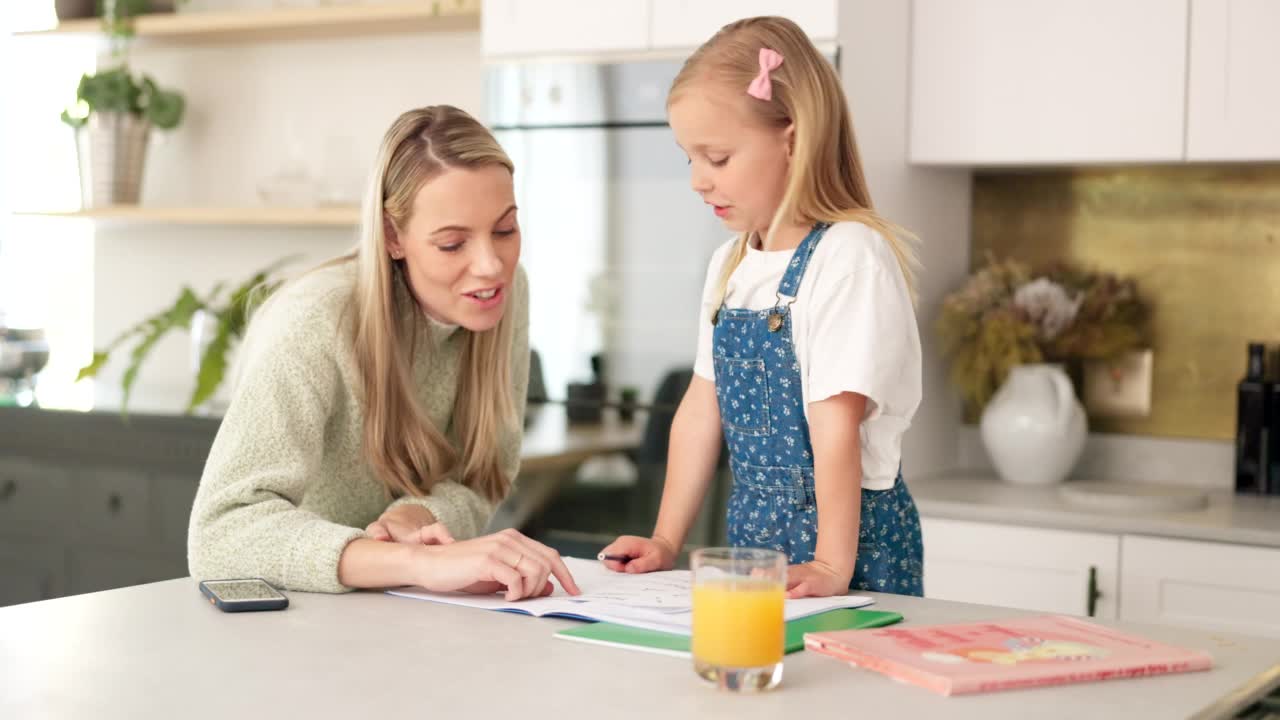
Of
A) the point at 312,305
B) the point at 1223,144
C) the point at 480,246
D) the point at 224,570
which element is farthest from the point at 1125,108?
the point at 224,570

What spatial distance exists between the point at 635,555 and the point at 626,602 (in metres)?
0.22

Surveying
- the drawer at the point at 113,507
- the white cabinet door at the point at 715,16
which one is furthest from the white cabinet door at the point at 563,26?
the drawer at the point at 113,507

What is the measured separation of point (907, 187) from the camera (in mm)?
2781

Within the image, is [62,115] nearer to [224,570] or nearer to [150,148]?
[150,148]

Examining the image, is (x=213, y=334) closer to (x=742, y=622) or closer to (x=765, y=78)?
(x=765, y=78)

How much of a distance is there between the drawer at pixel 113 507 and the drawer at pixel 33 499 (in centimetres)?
5

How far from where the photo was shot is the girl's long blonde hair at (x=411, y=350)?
1.60m

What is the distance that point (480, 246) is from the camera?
1.63 meters

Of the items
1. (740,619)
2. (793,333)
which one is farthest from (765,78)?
(740,619)

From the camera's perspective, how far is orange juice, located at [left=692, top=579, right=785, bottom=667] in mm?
996

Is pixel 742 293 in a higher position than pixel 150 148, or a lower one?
lower

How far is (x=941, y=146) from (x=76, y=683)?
205 centimetres

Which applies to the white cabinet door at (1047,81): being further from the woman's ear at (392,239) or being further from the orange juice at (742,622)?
the orange juice at (742,622)

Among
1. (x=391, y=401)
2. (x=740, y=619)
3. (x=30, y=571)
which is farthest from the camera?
(x=30, y=571)
